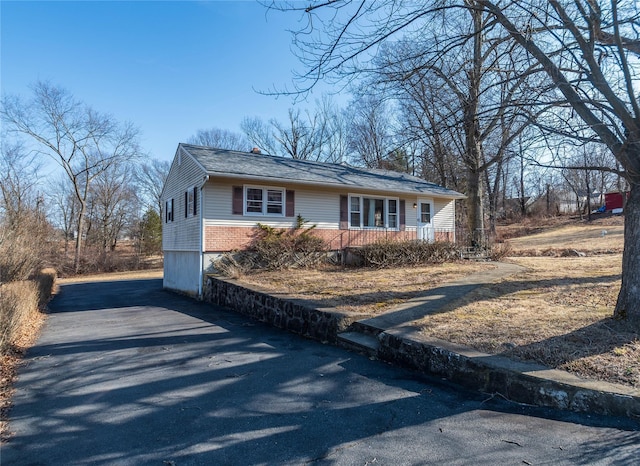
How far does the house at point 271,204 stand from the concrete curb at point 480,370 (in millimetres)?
6633

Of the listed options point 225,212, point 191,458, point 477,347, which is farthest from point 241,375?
point 225,212

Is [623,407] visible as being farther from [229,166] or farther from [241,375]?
[229,166]

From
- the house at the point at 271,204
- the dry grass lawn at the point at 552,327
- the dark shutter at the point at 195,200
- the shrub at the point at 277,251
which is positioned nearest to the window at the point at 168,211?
the house at the point at 271,204

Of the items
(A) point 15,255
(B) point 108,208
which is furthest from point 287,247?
(B) point 108,208

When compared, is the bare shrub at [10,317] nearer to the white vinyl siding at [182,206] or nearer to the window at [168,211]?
the white vinyl siding at [182,206]

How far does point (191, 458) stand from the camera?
271 cm

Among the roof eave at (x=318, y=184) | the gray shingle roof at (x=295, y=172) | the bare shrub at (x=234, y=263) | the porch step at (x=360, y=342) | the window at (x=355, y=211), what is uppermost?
the gray shingle roof at (x=295, y=172)

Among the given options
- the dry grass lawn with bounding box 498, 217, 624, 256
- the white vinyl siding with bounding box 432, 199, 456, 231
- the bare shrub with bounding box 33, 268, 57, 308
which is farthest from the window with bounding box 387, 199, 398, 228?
the bare shrub with bounding box 33, 268, 57, 308

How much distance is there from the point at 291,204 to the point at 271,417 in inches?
428

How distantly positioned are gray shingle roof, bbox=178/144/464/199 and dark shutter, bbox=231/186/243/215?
62 centimetres

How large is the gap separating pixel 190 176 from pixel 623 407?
1348 centimetres

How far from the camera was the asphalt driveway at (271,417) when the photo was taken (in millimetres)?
2729

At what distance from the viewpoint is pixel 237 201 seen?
1264cm

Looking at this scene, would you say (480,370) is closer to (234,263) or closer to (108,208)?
(234,263)
